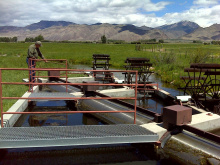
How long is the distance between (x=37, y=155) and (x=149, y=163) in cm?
234

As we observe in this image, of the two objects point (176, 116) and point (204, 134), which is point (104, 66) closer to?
point (176, 116)

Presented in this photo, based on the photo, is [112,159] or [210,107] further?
[210,107]

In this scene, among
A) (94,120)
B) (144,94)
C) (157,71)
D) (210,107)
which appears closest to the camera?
(94,120)

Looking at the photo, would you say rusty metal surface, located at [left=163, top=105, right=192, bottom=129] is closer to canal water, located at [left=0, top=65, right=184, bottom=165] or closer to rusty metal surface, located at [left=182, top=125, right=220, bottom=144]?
Answer: rusty metal surface, located at [left=182, top=125, right=220, bottom=144]

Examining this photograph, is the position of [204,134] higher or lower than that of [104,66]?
lower

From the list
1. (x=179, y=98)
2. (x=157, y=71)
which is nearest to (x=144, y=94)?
(x=179, y=98)

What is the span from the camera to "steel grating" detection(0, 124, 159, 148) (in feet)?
15.8

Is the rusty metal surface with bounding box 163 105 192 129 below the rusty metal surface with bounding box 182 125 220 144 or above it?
above

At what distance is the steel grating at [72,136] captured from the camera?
4.81m

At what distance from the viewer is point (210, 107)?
9648 mm

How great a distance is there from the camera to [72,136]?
5.03 meters

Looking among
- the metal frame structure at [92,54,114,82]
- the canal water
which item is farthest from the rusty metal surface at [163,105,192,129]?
the metal frame structure at [92,54,114,82]

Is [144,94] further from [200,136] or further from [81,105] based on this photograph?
[200,136]

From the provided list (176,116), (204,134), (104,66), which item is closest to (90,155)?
(176,116)
